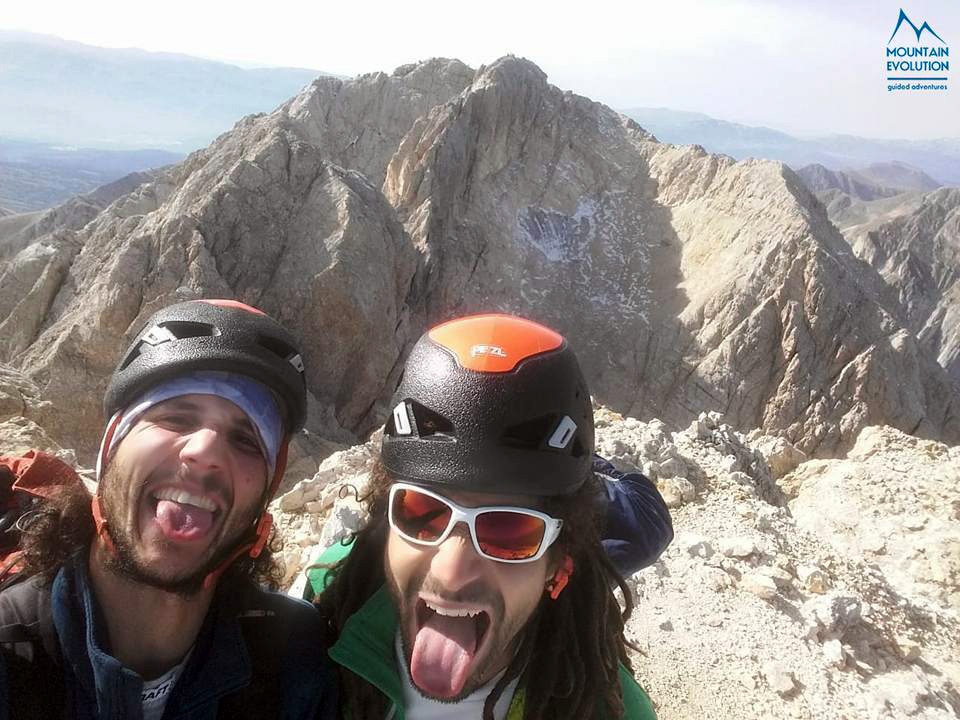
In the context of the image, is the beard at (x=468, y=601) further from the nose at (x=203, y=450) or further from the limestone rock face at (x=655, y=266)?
the limestone rock face at (x=655, y=266)

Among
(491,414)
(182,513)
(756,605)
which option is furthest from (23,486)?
(756,605)

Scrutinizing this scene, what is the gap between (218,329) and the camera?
2891 millimetres

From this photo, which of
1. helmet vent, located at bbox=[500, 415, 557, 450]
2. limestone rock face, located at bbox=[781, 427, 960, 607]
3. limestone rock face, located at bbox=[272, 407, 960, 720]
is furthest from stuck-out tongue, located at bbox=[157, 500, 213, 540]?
limestone rock face, located at bbox=[781, 427, 960, 607]

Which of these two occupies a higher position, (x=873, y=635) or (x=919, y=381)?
(x=873, y=635)

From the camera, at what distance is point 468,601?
8.21 feet

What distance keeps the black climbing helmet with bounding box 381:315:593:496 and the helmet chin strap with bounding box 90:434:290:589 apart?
566 millimetres

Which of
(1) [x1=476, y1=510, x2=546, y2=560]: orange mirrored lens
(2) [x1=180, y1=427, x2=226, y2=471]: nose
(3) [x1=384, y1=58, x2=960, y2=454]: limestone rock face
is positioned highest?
(2) [x1=180, y1=427, x2=226, y2=471]: nose

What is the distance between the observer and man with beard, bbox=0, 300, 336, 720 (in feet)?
7.61

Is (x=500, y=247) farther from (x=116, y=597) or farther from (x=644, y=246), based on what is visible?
(x=116, y=597)

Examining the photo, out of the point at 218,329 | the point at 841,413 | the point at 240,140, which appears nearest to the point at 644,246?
the point at 841,413

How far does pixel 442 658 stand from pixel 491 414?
3.19 feet

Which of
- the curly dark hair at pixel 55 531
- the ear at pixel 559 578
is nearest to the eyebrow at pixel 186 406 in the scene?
the curly dark hair at pixel 55 531

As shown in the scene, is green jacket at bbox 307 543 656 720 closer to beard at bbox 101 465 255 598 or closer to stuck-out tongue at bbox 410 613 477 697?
stuck-out tongue at bbox 410 613 477 697

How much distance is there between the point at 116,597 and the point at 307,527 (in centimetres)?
564
